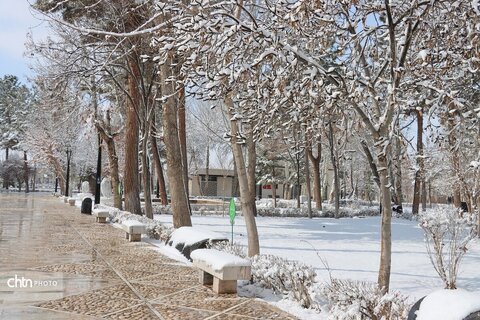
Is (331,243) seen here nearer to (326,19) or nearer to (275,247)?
(275,247)

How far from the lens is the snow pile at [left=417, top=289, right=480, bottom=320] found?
11.5 ft

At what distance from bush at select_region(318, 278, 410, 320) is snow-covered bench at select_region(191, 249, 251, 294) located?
1.72 m

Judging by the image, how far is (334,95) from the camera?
5.30 meters

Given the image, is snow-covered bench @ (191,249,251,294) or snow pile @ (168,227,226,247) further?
snow pile @ (168,227,226,247)

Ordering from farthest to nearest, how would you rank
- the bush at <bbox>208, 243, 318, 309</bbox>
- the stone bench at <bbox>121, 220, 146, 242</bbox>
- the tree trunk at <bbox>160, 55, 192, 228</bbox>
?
the tree trunk at <bbox>160, 55, 192, 228</bbox> < the stone bench at <bbox>121, 220, 146, 242</bbox> < the bush at <bbox>208, 243, 318, 309</bbox>

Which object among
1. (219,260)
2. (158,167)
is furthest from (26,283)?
(158,167)

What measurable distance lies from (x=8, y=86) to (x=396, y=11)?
251 ft

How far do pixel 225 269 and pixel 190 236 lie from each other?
324cm

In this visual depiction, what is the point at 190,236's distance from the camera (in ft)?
31.9

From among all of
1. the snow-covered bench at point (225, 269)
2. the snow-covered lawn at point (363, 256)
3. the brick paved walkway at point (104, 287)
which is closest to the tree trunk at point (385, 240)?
the snow-covered lawn at point (363, 256)

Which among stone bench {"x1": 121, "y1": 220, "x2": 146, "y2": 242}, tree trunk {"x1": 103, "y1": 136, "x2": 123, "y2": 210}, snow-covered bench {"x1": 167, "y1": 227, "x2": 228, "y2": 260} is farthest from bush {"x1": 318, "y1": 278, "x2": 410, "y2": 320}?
tree trunk {"x1": 103, "y1": 136, "x2": 123, "y2": 210}

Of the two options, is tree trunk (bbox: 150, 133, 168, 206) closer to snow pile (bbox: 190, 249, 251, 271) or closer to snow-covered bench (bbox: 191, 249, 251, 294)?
snow pile (bbox: 190, 249, 251, 271)

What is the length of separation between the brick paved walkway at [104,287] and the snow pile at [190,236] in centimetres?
50

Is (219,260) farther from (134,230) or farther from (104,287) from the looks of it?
(134,230)
